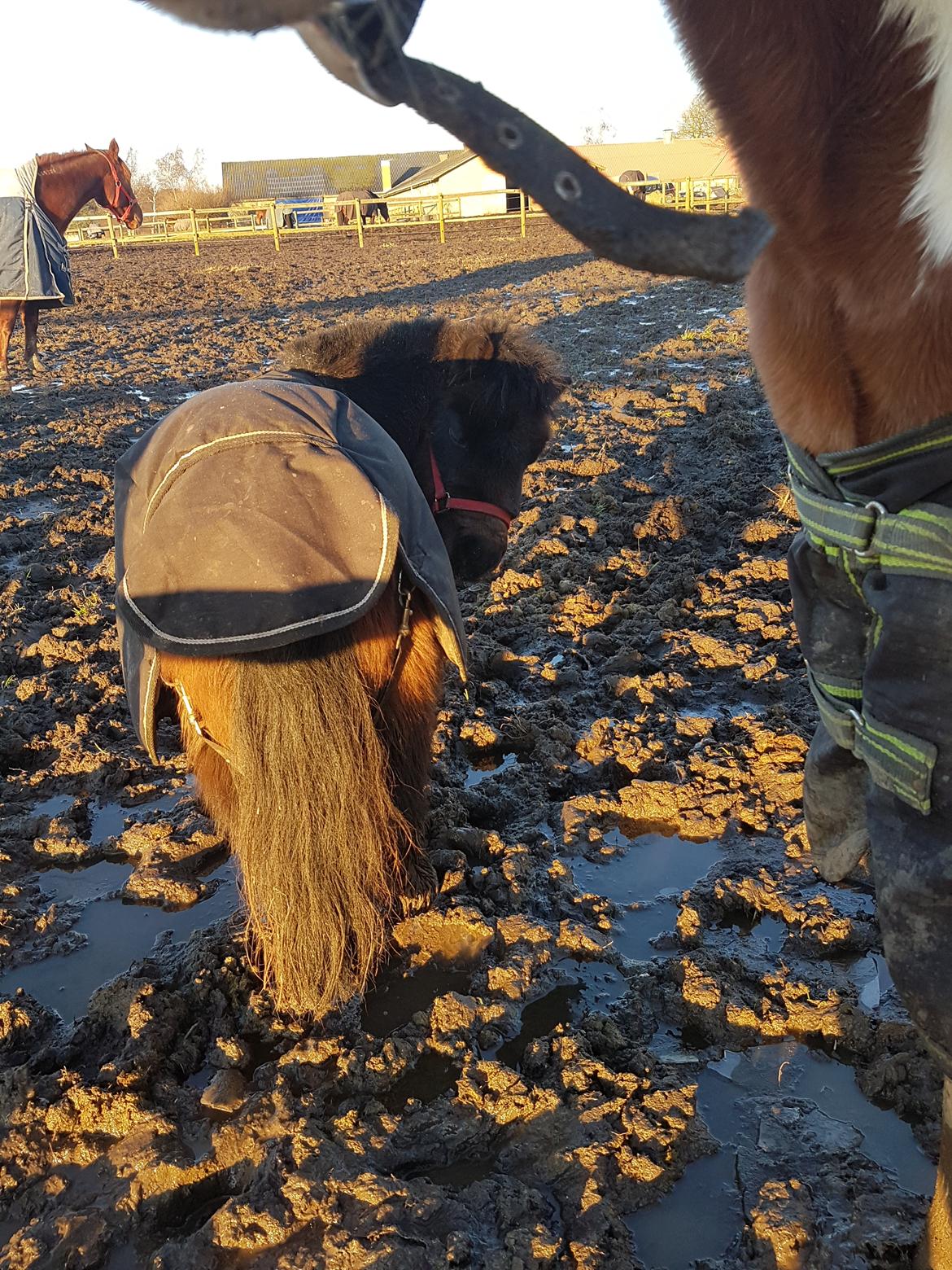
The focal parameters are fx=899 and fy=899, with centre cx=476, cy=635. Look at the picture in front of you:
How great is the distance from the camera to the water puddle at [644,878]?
2508 millimetres

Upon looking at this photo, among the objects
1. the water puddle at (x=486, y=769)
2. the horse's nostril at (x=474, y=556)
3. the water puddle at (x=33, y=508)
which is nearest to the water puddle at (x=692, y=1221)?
the water puddle at (x=486, y=769)

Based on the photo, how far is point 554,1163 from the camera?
1829mm

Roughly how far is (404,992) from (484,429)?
74.5 inches

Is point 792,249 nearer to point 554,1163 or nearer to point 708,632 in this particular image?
point 554,1163

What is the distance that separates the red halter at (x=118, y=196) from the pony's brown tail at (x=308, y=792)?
12.5 meters

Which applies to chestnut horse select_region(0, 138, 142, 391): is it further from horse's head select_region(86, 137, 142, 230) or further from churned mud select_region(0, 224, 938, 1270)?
churned mud select_region(0, 224, 938, 1270)

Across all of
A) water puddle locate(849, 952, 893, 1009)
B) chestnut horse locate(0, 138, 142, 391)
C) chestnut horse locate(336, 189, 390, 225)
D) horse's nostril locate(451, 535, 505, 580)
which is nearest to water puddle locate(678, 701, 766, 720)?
horse's nostril locate(451, 535, 505, 580)

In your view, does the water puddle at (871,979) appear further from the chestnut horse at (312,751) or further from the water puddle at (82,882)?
the water puddle at (82,882)

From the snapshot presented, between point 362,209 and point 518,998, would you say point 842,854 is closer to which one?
point 518,998

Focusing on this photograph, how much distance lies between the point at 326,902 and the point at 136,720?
689mm

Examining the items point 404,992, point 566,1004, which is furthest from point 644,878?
point 404,992

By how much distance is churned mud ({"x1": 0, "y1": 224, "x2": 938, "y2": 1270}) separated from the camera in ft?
5.70

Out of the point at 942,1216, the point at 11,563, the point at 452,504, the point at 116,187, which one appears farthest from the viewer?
the point at 116,187

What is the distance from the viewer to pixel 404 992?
7.82ft
